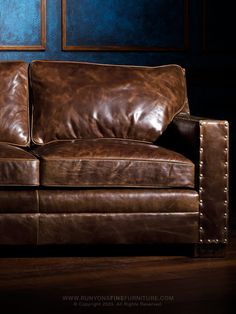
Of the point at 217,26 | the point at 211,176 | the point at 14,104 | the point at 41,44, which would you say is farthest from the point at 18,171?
the point at 217,26

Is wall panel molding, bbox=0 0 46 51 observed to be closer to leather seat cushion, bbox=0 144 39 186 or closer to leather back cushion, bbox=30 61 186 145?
leather back cushion, bbox=30 61 186 145

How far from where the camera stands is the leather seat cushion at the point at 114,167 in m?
2.89

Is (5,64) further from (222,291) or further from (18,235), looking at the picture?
(222,291)

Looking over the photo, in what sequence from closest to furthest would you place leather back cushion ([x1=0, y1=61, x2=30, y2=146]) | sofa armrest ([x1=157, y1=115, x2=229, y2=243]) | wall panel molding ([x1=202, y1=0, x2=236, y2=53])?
sofa armrest ([x1=157, y1=115, x2=229, y2=243]) < leather back cushion ([x1=0, y1=61, x2=30, y2=146]) < wall panel molding ([x1=202, y1=0, x2=236, y2=53])

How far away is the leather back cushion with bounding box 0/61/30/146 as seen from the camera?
3344 millimetres


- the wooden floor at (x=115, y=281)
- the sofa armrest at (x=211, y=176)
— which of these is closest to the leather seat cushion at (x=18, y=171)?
the wooden floor at (x=115, y=281)

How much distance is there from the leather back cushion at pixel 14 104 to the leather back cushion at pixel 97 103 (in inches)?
1.9

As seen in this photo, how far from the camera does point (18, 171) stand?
2861 millimetres

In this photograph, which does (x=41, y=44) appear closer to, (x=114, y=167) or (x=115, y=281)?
(x=114, y=167)

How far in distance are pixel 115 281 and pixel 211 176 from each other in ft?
2.30

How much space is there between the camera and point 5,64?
3484 millimetres

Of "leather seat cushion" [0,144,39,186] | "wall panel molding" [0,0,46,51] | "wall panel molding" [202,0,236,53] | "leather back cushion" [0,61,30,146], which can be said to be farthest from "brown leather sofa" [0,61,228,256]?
"wall panel molding" [202,0,236,53]

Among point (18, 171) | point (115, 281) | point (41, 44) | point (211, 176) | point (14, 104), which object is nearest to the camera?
point (115, 281)

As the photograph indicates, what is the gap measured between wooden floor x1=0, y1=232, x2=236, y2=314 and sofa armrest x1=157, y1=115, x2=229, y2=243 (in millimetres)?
133
